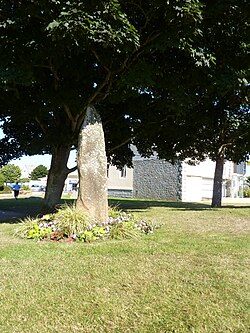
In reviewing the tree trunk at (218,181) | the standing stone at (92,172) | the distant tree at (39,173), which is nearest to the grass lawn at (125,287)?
the standing stone at (92,172)

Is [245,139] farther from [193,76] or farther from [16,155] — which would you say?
[16,155]

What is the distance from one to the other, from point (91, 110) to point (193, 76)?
339 cm

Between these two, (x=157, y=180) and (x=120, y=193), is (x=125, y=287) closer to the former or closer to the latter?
(x=157, y=180)

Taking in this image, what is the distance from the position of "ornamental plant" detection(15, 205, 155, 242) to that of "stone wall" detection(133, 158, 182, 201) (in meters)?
19.4

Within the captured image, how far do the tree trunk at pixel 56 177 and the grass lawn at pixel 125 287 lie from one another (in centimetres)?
451

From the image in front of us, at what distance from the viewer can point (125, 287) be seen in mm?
3805

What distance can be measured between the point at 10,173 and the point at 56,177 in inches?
2017

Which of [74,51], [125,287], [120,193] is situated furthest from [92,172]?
[120,193]

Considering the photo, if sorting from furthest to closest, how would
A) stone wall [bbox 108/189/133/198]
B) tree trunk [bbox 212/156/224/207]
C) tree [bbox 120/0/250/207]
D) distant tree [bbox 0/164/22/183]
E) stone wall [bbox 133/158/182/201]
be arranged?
distant tree [bbox 0/164/22/183] < stone wall [bbox 108/189/133/198] < stone wall [bbox 133/158/182/201] < tree trunk [bbox 212/156/224/207] < tree [bbox 120/0/250/207]

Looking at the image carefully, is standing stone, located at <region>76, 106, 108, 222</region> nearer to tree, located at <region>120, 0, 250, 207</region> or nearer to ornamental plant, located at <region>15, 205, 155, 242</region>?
ornamental plant, located at <region>15, 205, 155, 242</region>

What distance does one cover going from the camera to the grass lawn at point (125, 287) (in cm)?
297

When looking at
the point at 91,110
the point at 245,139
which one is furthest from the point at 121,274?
the point at 245,139

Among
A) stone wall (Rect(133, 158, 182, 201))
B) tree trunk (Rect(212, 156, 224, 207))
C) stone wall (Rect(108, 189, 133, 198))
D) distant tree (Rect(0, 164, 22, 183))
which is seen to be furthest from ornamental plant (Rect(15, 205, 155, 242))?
distant tree (Rect(0, 164, 22, 183))

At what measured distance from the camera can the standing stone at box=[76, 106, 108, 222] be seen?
7.67 m
